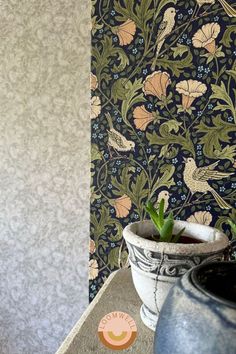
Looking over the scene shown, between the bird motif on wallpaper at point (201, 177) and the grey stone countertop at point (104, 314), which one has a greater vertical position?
the bird motif on wallpaper at point (201, 177)

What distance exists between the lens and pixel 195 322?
1.41 feet

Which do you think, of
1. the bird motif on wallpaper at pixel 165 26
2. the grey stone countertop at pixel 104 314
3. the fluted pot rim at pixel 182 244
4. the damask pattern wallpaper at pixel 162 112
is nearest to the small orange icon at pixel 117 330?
the grey stone countertop at pixel 104 314

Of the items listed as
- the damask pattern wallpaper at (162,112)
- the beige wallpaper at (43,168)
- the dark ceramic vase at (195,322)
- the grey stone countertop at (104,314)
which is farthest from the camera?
the beige wallpaper at (43,168)

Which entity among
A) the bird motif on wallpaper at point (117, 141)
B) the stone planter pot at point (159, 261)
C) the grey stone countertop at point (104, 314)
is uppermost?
the bird motif on wallpaper at point (117, 141)

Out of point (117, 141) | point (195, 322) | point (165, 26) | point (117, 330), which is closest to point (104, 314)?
point (117, 330)

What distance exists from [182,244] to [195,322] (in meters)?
0.27

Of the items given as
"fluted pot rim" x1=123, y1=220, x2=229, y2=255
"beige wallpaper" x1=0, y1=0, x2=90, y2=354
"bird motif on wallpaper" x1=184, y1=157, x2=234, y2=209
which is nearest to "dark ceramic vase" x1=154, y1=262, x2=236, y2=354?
"fluted pot rim" x1=123, y1=220, x2=229, y2=255

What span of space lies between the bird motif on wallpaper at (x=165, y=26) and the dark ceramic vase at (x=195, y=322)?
722mm

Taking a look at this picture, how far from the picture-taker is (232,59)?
0.98m

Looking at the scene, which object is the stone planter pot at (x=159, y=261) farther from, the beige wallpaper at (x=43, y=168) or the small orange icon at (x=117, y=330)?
the beige wallpaper at (x=43, y=168)

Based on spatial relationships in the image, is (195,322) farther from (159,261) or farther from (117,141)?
(117,141)

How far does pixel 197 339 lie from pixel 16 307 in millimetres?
1015

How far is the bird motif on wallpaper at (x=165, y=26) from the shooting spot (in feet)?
3.32

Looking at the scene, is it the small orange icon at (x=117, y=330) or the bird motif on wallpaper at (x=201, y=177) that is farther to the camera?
the bird motif on wallpaper at (x=201, y=177)
